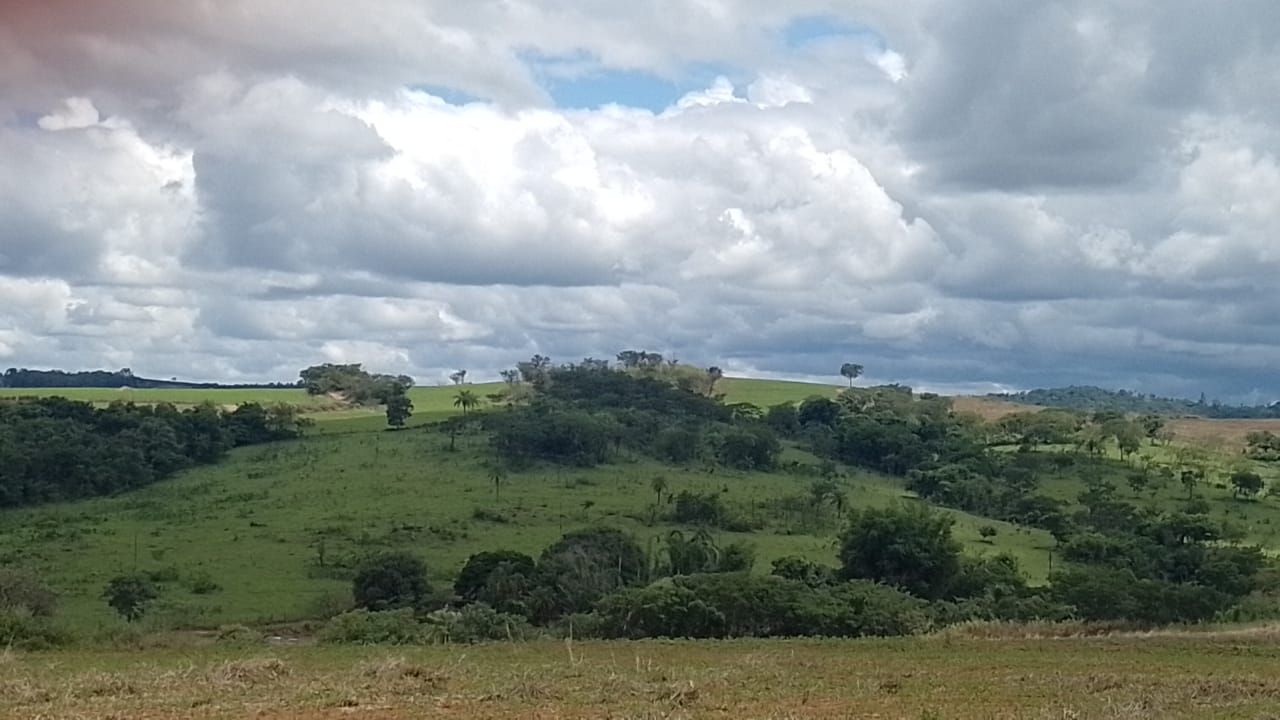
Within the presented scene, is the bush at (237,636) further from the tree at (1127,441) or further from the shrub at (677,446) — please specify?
the tree at (1127,441)

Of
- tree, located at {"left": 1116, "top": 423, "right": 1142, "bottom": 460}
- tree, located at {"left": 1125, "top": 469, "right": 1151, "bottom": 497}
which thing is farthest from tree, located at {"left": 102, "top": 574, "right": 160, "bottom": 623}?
tree, located at {"left": 1116, "top": 423, "right": 1142, "bottom": 460}

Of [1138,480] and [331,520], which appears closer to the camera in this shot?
[331,520]

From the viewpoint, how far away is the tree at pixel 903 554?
69.4 meters

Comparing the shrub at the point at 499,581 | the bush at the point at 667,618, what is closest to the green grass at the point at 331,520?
the shrub at the point at 499,581

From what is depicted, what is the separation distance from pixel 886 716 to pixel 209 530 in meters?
A: 66.0

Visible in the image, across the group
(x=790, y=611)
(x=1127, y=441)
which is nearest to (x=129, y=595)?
(x=790, y=611)

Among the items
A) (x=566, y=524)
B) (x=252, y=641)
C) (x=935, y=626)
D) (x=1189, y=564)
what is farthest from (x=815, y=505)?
(x=252, y=641)

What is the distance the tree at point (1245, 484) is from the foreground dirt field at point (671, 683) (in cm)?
7570

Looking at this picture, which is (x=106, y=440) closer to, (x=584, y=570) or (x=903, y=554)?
(x=584, y=570)

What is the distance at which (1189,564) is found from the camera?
3002 inches

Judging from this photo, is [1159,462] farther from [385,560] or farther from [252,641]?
[252,641]

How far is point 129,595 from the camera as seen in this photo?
6178cm

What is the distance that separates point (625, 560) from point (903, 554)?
1443 cm

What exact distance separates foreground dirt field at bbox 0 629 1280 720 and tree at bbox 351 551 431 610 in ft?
86.5
